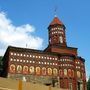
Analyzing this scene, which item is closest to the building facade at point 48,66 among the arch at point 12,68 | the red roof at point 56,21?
the arch at point 12,68

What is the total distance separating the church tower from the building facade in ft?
3.06

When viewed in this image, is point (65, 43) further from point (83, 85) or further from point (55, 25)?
point (83, 85)

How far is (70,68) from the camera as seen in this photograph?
1801 inches

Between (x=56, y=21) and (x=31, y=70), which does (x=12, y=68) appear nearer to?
(x=31, y=70)

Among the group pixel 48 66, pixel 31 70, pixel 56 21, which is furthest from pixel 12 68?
pixel 56 21

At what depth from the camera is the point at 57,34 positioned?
4984 cm

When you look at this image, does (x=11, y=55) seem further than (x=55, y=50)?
No

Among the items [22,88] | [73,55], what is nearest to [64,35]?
[73,55]

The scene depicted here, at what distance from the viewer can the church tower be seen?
49.8 m

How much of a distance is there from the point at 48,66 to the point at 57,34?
25.7 feet

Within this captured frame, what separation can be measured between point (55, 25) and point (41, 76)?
1170cm

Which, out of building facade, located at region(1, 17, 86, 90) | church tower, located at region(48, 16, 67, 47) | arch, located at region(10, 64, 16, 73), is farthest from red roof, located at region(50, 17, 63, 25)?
arch, located at region(10, 64, 16, 73)

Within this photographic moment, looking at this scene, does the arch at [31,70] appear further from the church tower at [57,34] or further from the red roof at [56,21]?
the red roof at [56,21]

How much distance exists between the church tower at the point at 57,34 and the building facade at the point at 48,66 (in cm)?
93
